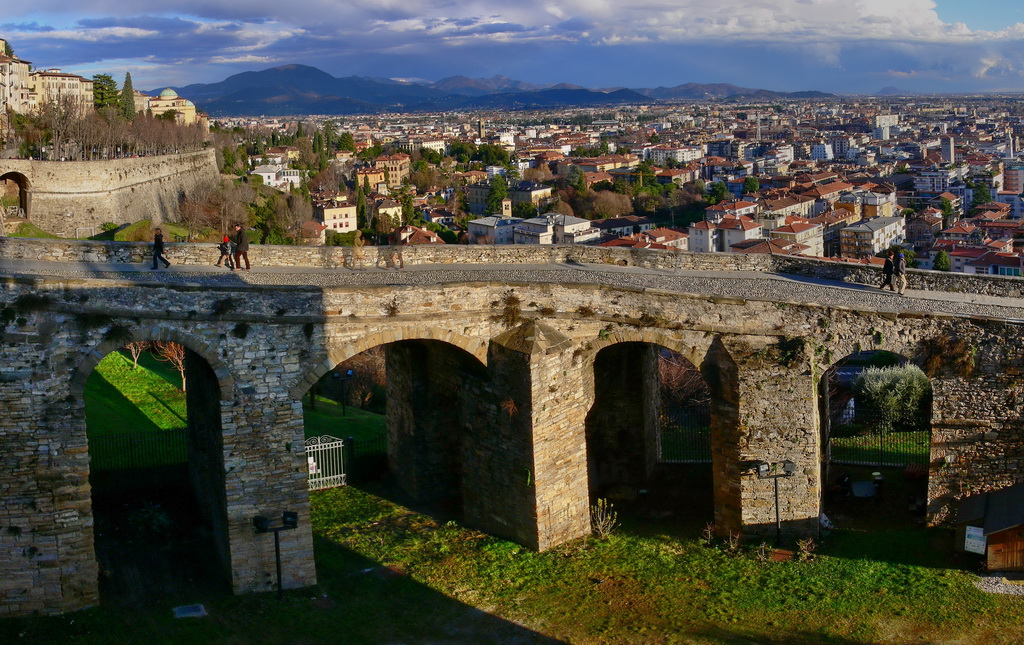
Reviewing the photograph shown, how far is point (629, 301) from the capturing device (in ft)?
57.4

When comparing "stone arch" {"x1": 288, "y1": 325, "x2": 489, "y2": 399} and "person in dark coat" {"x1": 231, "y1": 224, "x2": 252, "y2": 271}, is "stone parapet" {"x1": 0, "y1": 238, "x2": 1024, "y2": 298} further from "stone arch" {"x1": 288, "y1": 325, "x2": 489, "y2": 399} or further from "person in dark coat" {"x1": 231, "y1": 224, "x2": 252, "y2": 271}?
"stone arch" {"x1": 288, "y1": 325, "x2": 489, "y2": 399}

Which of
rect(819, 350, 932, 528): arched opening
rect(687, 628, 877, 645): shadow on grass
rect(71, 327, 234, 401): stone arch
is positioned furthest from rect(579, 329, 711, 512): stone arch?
rect(71, 327, 234, 401): stone arch

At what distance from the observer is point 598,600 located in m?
15.9

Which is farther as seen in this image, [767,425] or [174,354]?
[174,354]

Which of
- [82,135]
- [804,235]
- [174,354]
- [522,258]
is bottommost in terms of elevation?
[804,235]

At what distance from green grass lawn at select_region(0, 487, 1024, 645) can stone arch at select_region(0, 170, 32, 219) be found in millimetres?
41879

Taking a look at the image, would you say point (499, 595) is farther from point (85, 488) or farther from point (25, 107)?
point (25, 107)

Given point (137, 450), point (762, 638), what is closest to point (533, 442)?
point (762, 638)

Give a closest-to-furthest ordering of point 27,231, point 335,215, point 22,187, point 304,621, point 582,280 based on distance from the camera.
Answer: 1. point 304,621
2. point 582,280
3. point 27,231
4. point 22,187
5. point 335,215

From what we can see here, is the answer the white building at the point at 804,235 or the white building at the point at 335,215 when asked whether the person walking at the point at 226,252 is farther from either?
the white building at the point at 804,235

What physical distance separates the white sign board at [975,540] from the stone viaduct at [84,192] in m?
47.9

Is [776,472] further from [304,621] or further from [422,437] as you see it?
[304,621]

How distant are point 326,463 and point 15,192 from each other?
135ft

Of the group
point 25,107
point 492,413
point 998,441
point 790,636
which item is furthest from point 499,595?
point 25,107
